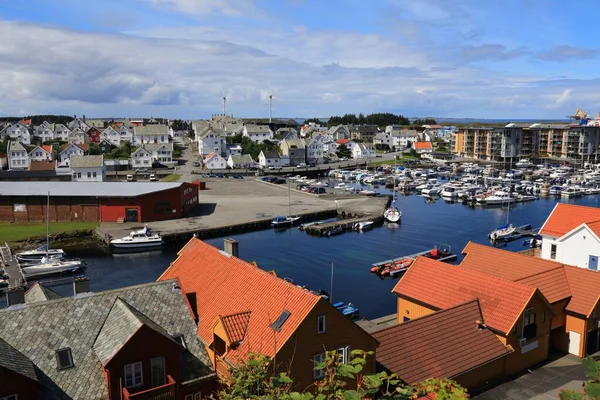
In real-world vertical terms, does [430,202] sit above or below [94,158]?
below

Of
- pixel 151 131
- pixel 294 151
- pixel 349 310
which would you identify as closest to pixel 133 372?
pixel 349 310

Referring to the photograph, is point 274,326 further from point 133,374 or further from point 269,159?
point 269,159

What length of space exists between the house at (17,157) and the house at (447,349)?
100.0 meters

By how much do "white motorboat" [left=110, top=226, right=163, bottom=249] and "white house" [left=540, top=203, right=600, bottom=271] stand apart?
114 ft

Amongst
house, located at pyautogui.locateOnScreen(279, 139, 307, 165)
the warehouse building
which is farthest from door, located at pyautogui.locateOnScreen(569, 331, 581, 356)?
house, located at pyautogui.locateOnScreen(279, 139, 307, 165)

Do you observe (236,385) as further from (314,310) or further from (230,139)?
(230,139)

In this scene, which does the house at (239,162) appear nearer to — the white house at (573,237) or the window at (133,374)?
the white house at (573,237)

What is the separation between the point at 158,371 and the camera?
15445mm

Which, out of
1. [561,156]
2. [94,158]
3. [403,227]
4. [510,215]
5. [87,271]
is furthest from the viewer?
[561,156]

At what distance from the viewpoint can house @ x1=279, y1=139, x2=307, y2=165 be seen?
12200cm

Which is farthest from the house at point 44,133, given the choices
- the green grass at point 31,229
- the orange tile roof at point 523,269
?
the orange tile roof at point 523,269

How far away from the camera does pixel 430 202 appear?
8350 cm

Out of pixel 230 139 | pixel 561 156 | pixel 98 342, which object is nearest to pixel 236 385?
pixel 98 342

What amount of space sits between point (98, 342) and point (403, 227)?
169ft
